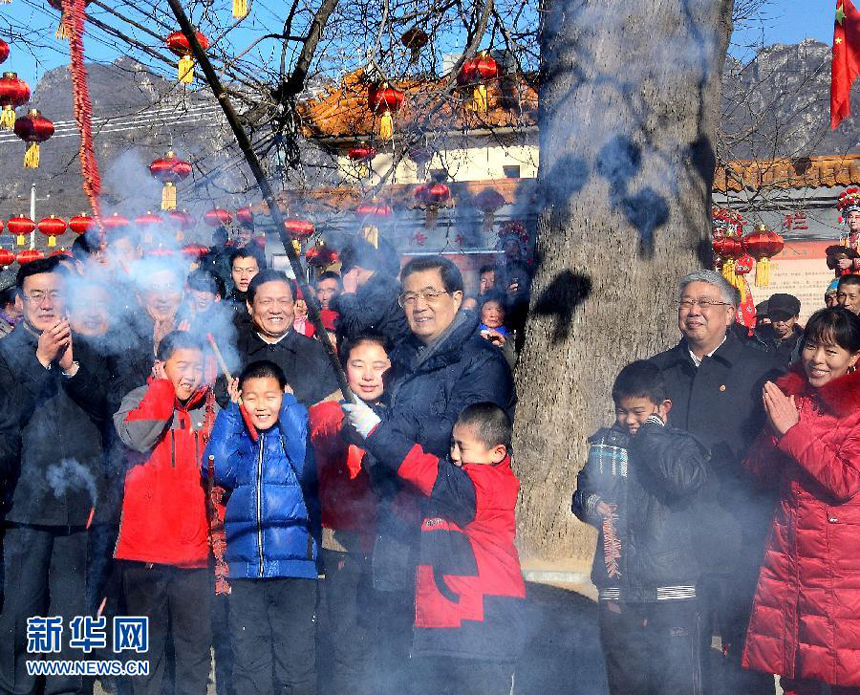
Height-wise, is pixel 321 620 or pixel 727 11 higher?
pixel 727 11

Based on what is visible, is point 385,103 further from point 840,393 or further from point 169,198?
point 840,393

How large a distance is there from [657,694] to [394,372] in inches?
61.0

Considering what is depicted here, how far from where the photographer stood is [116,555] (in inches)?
144

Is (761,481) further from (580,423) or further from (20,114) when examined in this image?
(20,114)

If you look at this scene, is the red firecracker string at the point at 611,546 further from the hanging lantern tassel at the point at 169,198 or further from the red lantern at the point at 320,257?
the red lantern at the point at 320,257

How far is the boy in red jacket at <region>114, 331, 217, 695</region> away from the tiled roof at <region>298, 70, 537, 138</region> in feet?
7.99

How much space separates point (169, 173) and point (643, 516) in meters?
5.50

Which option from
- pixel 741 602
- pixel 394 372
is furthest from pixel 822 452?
pixel 394 372

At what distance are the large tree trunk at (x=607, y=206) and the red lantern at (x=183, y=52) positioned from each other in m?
2.10

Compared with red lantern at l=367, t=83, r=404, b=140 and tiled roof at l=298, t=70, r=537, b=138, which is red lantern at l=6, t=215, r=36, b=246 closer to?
tiled roof at l=298, t=70, r=537, b=138

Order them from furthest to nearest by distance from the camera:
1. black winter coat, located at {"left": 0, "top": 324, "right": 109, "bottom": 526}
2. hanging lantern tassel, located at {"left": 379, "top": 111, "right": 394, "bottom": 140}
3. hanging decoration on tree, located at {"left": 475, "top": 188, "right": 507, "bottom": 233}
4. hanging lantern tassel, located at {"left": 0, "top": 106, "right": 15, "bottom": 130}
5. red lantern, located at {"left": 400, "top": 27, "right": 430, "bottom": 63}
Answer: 1. hanging decoration on tree, located at {"left": 475, "top": 188, "right": 507, "bottom": 233}
2. hanging lantern tassel, located at {"left": 0, "top": 106, "right": 15, "bottom": 130}
3. red lantern, located at {"left": 400, "top": 27, "right": 430, "bottom": 63}
4. hanging lantern tassel, located at {"left": 379, "top": 111, "right": 394, "bottom": 140}
5. black winter coat, located at {"left": 0, "top": 324, "right": 109, "bottom": 526}

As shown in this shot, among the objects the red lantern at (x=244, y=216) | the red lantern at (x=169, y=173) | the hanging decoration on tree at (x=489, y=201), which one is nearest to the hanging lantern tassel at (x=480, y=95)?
the red lantern at (x=169, y=173)

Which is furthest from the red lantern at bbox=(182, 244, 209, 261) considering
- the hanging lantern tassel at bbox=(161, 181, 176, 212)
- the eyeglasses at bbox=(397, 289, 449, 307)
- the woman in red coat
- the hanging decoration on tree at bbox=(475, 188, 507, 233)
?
the hanging decoration on tree at bbox=(475, 188, 507, 233)

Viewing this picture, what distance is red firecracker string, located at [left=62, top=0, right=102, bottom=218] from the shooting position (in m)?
2.38
